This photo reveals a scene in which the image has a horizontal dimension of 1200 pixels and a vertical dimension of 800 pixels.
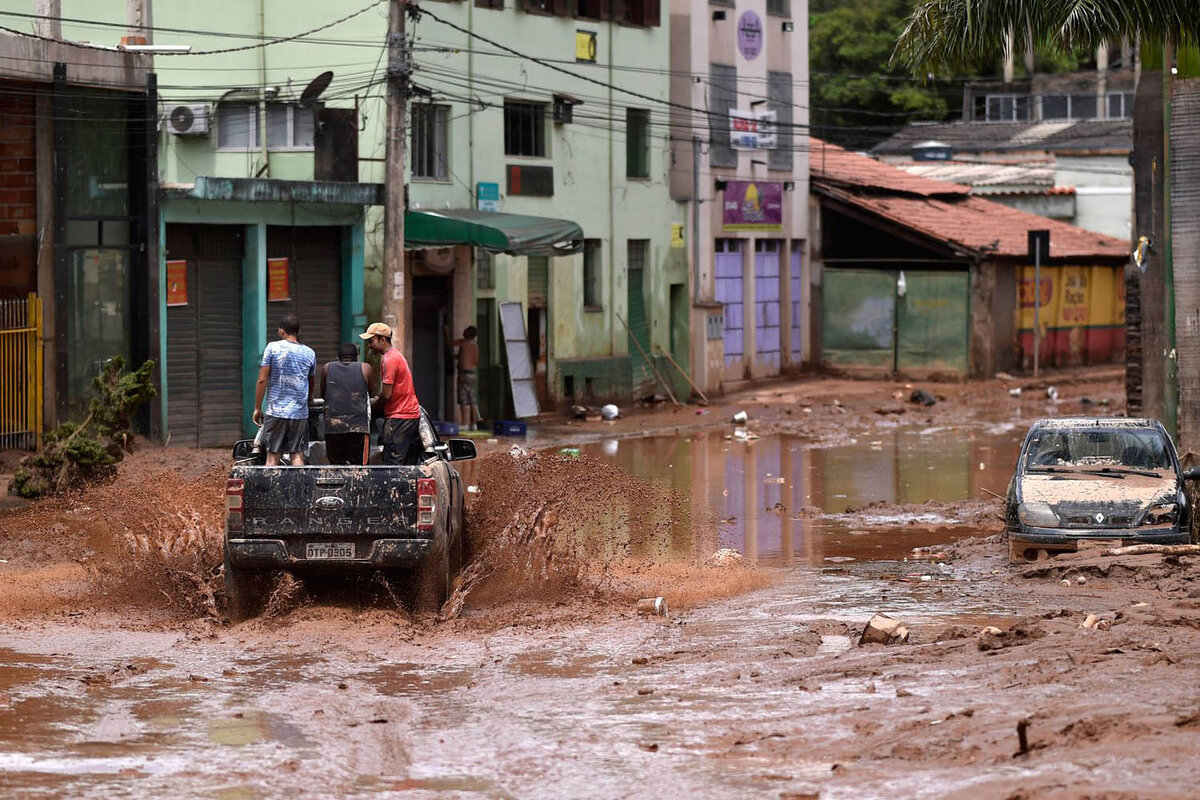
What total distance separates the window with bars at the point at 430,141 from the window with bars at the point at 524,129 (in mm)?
1886

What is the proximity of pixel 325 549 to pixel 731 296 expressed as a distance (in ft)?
89.6

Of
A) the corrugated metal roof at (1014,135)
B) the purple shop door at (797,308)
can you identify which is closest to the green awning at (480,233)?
the purple shop door at (797,308)

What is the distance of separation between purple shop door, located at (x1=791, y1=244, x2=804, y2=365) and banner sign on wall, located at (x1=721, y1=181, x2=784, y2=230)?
4.43 ft

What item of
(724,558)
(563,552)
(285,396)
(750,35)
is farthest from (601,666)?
(750,35)

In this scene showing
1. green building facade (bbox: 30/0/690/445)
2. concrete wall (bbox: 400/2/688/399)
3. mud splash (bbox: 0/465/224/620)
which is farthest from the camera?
concrete wall (bbox: 400/2/688/399)

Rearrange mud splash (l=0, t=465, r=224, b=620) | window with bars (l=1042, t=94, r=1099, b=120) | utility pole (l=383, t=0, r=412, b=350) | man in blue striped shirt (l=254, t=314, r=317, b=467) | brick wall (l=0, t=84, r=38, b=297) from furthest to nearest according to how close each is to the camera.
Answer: window with bars (l=1042, t=94, r=1099, b=120)
utility pole (l=383, t=0, r=412, b=350)
brick wall (l=0, t=84, r=38, b=297)
man in blue striped shirt (l=254, t=314, r=317, b=467)
mud splash (l=0, t=465, r=224, b=620)

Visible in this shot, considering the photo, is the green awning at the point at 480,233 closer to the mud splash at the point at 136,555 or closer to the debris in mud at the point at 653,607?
the mud splash at the point at 136,555

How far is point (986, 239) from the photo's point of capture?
4069cm

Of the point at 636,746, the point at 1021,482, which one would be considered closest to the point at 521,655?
the point at 636,746

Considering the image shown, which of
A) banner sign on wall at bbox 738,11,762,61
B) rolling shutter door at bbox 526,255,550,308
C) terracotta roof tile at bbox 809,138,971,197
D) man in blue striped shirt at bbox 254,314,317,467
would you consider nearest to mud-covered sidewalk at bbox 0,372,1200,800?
man in blue striped shirt at bbox 254,314,317,467

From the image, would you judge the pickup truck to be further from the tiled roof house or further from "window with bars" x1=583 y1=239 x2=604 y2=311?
the tiled roof house

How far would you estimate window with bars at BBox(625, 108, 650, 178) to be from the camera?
1382 inches

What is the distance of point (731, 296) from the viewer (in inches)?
1516

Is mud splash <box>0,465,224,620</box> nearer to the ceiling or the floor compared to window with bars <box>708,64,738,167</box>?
nearer to the floor
